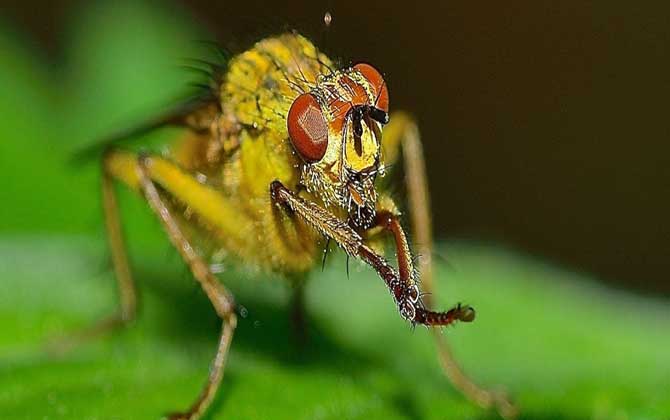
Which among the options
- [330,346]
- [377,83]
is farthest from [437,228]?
[377,83]

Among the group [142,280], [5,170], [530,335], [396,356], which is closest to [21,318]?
[142,280]

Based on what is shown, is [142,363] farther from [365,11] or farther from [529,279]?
[365,11]

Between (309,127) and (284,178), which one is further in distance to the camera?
(284,178)

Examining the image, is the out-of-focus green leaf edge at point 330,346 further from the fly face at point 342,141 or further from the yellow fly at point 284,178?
the fly face at point 342,141

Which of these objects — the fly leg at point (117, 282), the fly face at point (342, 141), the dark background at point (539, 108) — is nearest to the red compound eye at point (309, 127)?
the fly face at point (342, 141)

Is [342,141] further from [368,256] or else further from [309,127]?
[368,256]

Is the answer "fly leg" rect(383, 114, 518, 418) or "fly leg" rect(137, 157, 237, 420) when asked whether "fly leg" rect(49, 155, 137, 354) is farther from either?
"fly leg" rect(383, 114, 518, 418)

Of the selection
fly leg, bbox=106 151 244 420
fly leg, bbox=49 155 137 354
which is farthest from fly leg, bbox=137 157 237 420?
fly leg, bbox=49 155 137 354
